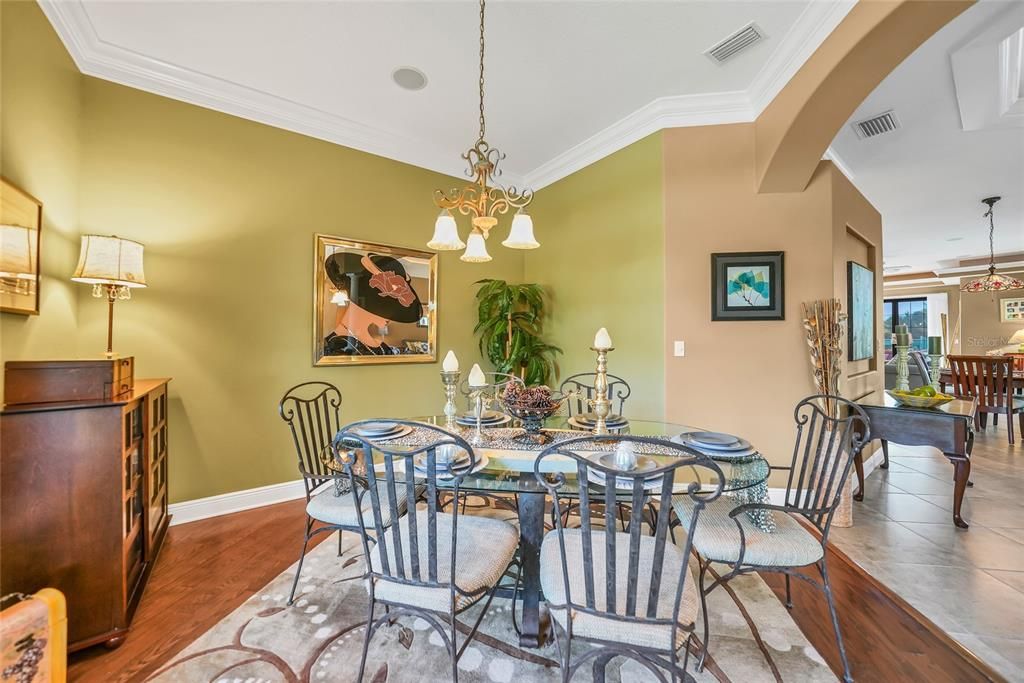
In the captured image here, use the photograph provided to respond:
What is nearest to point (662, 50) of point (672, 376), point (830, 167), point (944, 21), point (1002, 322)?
point (944, 21)

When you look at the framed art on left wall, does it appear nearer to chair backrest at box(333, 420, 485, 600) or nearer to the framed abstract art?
chair backrest at box(333, 420, 485, 600)

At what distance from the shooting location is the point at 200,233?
9.01ft

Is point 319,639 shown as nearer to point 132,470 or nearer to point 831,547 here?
point 132,470

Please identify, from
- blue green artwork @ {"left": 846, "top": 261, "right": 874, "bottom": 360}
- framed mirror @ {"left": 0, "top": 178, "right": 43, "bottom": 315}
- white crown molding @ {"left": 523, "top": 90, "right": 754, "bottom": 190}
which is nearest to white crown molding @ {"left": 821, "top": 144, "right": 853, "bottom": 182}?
blue green artwork @ {"left": 846, "top": 261, "right": 874, "bottom": 360}

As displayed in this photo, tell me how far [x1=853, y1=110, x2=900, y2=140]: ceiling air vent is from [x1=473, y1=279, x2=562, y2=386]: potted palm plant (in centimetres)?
291

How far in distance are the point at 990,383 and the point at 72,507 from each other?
8283 mm

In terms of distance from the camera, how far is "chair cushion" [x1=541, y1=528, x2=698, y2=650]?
1.14 meters

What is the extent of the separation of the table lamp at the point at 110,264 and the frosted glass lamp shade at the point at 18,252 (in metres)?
0.17

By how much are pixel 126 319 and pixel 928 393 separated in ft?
18.3

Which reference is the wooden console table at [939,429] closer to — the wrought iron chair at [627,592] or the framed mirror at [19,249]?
the wrought iron chair at [627,592]

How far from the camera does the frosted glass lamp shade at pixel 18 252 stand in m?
1.64

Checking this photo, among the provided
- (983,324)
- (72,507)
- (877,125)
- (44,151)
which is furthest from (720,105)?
(983,324)

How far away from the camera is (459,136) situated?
3.46 metres

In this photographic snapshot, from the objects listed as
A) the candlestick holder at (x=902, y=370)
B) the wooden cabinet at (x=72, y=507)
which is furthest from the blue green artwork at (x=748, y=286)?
the wooden cabinet at (x=72, y=507)
